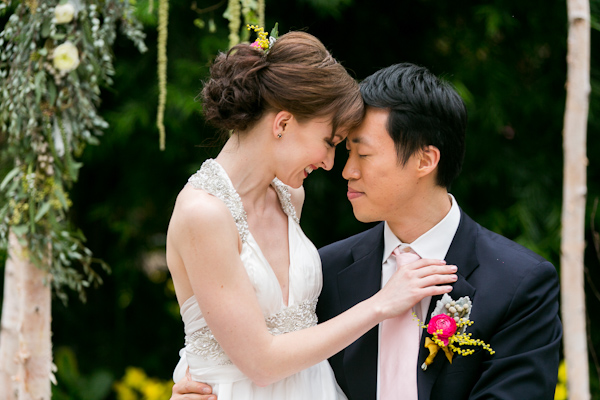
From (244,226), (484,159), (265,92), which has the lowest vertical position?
Result: (484,159)

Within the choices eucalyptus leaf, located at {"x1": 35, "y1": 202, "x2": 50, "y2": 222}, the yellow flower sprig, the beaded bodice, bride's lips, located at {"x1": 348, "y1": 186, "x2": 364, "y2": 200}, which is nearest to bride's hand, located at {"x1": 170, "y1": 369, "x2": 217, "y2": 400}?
the beaded bodice

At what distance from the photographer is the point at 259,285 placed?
2303 millimetres

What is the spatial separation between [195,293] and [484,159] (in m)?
2.94

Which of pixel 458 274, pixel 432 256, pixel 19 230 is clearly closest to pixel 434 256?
pixel 432 256

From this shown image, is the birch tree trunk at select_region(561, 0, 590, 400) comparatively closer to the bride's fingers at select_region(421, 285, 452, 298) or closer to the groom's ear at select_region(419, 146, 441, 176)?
the bride's fingers at select_region(421, 285, 452, 298)

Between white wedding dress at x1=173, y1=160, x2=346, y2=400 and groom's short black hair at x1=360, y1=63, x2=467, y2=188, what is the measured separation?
58 cm

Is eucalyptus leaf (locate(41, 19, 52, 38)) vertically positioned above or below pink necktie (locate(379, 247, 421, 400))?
above

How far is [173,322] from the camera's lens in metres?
5.66

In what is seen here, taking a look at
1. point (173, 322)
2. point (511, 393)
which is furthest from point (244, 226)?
point (173, 322)

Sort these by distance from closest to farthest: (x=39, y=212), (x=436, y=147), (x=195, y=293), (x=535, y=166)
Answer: (x=195, y=293)
(x=436, y=147)
(x=39, y=212)
(x=535, y=166)

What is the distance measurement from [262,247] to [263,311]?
0.84ft

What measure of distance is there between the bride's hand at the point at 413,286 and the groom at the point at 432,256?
0.13 m

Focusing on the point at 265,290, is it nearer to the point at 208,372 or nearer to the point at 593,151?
the point at 208,372

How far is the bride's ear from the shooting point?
233 centimetres
